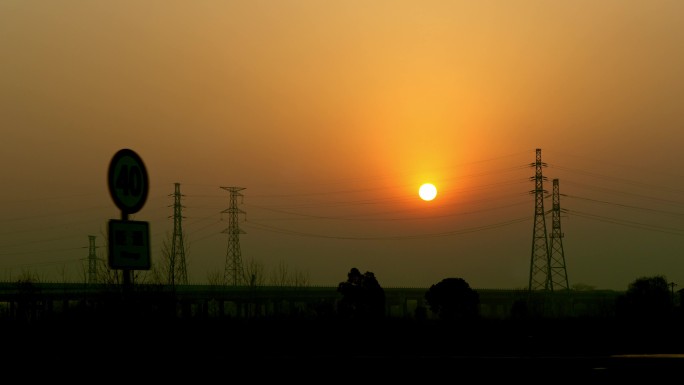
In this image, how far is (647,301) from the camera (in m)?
58.8

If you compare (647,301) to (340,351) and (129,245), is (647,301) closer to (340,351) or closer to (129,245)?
(340,351)

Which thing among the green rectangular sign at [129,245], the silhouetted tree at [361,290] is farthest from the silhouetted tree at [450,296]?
the green rectangular sign at [129,245]

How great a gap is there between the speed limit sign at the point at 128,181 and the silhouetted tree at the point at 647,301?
26.2 metres

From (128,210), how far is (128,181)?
0.46 meters

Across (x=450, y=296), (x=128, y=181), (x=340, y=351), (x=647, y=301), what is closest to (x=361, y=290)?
(x=450, y=296)

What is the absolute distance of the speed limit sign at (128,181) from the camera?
14.3 meters

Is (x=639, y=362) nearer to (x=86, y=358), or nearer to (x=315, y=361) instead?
(x=315, y=361)

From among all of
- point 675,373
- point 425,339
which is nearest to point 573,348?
point 425,339

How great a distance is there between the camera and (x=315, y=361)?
714 inches

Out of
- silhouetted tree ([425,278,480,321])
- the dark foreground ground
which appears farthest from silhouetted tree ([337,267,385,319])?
the dark foreground ground

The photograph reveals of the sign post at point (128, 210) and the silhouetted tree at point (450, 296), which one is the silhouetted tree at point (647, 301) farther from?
the sign post at point (128, 210)

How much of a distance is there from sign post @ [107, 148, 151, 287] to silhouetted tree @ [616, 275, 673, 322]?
26.2 m

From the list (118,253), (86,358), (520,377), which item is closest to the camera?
(118,253)

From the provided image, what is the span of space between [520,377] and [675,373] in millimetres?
2644
